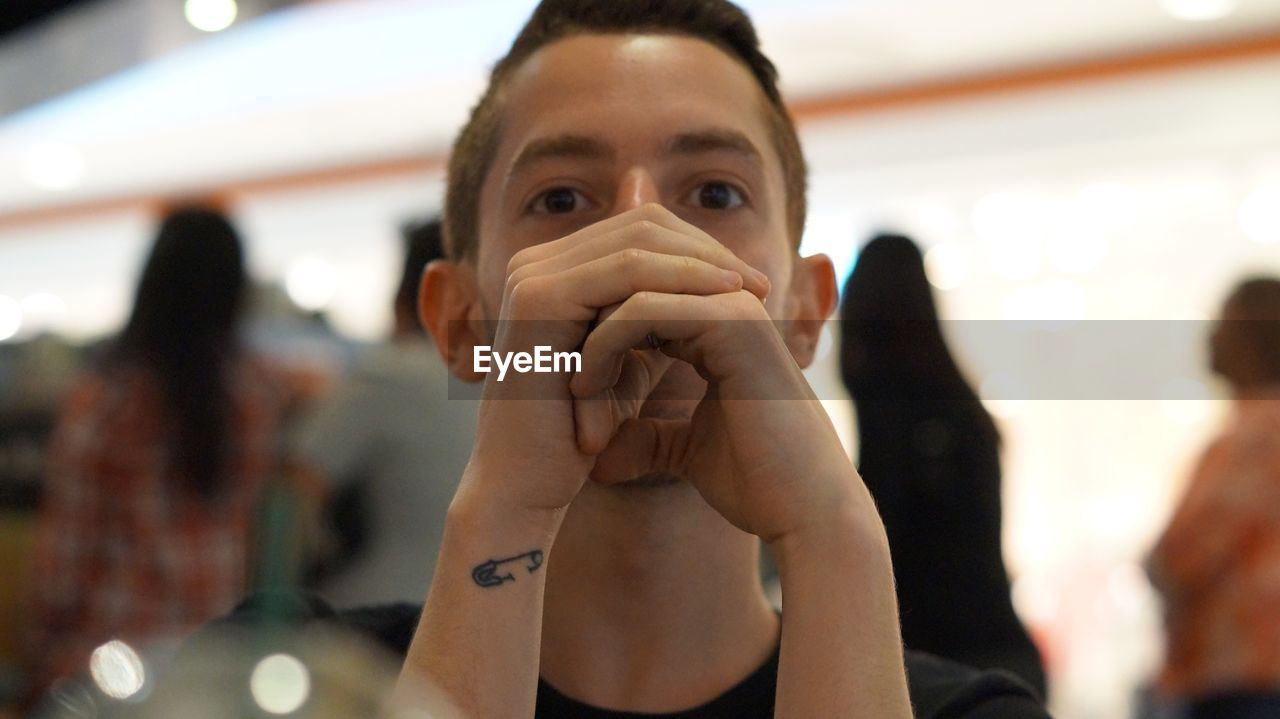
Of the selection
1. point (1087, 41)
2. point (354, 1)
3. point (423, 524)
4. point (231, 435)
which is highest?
point (354, 1)

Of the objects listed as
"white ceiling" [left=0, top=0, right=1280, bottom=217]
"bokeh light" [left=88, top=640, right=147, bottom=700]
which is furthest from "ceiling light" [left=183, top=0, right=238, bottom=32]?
"white ceiling" [left=0, top=0, right=1280, bottom=217]

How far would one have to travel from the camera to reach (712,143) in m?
0.79

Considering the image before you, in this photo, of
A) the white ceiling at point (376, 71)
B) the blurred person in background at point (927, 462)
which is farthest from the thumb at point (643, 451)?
the white ceiling at point (376, 71)

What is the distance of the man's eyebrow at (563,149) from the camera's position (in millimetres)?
774

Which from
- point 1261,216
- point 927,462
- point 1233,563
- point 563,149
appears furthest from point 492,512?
point 1261,216

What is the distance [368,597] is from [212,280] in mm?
638

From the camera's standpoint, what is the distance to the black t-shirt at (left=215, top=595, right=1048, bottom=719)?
31.6 inches

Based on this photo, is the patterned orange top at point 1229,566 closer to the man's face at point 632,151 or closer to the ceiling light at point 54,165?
the man's face at point 632,151

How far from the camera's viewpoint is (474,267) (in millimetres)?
885

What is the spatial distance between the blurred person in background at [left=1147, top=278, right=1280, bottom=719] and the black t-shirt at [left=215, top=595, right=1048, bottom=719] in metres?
1.33

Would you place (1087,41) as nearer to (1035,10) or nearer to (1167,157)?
(1035,10)

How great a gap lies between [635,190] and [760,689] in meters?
0.37

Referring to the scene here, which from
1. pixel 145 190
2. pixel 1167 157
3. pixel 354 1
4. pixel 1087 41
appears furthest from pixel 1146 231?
pixel 145 190

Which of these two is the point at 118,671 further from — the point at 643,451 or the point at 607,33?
the point at 607,33
